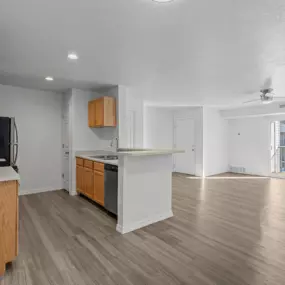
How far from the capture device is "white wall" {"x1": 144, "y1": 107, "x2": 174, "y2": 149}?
721 centimetres

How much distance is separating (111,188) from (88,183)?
0.94 meters

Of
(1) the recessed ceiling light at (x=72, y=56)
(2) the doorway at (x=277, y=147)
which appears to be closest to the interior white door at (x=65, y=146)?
(1) the recessed ceiling light at (x=72, y=56)

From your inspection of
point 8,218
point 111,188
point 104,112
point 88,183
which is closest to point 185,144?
point 104,112

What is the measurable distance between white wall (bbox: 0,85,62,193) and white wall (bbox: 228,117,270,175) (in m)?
5.97

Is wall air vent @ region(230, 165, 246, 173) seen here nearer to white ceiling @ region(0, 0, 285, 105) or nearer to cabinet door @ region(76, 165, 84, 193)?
white ceiling @ region(0, 0, 285, 105)

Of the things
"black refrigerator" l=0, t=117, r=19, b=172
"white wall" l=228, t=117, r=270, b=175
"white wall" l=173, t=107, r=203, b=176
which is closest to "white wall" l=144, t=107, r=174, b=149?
"white wall" l=173, t=107, r=203, b=176

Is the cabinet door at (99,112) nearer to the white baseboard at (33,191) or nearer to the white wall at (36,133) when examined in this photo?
the white wall at (36,133)

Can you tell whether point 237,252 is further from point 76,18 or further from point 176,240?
point 76,18

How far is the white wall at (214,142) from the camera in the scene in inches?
282

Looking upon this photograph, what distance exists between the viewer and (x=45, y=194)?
4.70m

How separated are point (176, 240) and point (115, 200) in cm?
108

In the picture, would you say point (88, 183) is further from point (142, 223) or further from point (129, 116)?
point (129, 116)

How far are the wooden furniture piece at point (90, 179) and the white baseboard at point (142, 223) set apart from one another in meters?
0.89

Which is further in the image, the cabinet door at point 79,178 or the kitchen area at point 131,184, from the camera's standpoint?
the cabinet door at point 79,178
